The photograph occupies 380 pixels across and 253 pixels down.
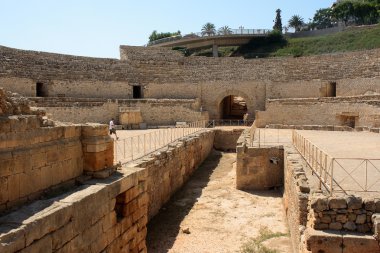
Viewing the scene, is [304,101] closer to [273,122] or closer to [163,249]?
[273,122]

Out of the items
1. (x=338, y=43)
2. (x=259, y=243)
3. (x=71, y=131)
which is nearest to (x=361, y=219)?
(x=259, y=243)

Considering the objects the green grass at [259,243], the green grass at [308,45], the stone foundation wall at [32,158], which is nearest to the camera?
the stone foundation wall at [32,158]

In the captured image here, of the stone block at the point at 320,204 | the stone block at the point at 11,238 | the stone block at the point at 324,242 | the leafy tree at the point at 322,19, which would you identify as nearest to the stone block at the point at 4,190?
the stone block at the point at 11,238

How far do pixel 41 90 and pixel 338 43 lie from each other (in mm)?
33592

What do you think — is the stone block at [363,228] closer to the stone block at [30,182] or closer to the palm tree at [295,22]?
the stone block at [30,182]

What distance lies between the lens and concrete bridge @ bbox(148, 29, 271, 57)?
4684 cm

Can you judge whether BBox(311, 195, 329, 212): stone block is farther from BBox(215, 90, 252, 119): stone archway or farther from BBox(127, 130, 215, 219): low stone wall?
BBox(215, 90, 252, 119): stone archway

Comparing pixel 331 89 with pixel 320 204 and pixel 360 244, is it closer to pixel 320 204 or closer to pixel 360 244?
pixel 320 204

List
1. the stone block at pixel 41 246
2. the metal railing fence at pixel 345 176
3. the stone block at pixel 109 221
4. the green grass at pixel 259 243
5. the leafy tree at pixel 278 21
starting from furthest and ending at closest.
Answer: the leafy tree at pixel 278 21
the green grass at pixel 259 243
the metal railing fence at pixel 345 176
the stone block at pixel 109 221
the stone block at pixel 41 246

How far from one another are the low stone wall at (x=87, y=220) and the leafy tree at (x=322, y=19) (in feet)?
238

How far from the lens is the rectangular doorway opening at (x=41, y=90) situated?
24109 mm

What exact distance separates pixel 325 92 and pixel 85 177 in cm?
2367

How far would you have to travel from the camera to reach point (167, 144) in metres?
14.1

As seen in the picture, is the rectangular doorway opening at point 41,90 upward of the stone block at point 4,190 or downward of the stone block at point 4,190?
upward
